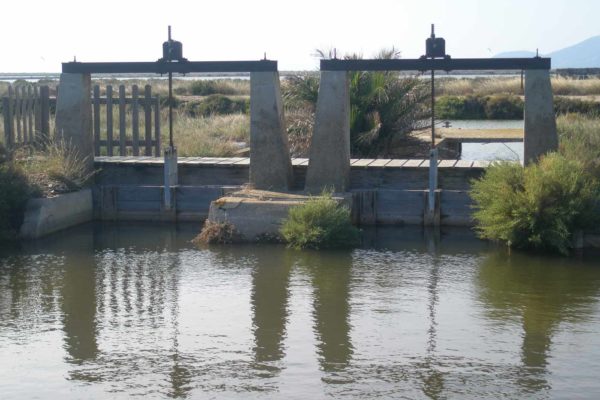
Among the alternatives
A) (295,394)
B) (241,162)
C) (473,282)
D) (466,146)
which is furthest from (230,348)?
(466,146)

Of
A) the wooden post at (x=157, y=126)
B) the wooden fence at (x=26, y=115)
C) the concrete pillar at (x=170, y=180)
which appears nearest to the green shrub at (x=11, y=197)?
the concrete pillar at (x=170, y=180)

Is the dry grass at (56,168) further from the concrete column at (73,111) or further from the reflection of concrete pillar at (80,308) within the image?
the reflection of concrete pillar at (80,308)

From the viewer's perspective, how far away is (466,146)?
1325 inches

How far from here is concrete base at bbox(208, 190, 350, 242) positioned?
17.0 metres

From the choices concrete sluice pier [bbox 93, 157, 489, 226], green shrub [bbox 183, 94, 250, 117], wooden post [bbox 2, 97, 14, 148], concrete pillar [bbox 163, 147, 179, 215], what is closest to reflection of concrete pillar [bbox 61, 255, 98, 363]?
concrete pillar [bbox 163, 147, 179, 215]

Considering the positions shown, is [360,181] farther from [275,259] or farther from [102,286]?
[102,286]

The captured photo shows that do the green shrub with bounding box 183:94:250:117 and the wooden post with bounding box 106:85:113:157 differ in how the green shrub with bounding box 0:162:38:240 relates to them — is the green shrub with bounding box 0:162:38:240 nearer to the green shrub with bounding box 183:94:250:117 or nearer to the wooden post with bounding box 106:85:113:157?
the wooden post with bounding box 106:85:113:157

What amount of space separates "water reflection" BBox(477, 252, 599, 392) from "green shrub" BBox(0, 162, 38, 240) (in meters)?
7.72

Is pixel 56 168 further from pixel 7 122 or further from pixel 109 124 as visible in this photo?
pixel 109 124

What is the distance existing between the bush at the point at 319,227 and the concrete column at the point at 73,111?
5323 millimetres

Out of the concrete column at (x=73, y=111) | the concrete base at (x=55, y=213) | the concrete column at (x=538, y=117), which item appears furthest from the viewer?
the concrete column at (x=73, y=111)

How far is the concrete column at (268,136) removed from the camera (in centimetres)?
1859

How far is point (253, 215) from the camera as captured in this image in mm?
17078

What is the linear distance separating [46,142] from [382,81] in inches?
291
